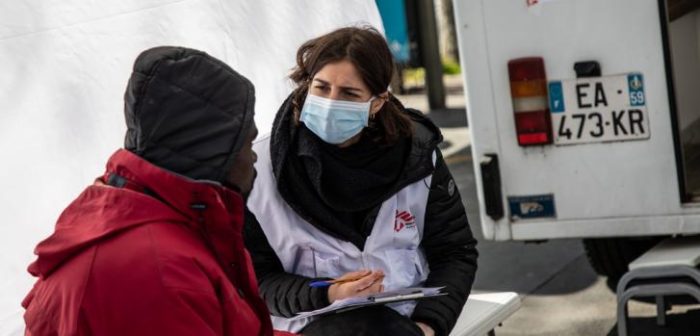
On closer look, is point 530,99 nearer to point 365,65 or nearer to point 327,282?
point 365,65

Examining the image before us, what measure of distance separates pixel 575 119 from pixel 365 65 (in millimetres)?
1468

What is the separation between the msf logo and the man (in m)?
1.14

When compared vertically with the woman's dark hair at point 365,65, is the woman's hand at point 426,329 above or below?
below

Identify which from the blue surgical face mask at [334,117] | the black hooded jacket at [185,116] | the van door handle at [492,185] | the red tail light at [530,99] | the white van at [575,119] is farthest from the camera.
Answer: the van door handle at [492,185]

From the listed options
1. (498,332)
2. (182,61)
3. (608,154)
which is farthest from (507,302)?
(182,61)

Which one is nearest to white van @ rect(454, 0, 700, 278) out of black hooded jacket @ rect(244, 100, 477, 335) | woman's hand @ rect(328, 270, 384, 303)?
black hooded jacket @ rect(244, 100, 477, 335)

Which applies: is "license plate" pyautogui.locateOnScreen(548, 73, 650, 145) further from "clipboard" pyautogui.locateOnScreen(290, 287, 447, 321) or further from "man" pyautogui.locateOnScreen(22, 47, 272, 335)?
"man" pyautogui.locateOnScreen(22, 47, 272, 335)

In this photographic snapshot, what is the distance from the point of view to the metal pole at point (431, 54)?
1306cm

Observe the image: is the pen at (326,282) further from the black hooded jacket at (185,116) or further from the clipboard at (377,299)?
the black hooded jacket at (185,116)

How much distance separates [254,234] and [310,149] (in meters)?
0.30

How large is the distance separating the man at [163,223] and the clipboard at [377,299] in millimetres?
883

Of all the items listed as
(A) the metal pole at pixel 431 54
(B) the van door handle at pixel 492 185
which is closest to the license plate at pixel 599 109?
(B) the van door handle at pixel 492 185

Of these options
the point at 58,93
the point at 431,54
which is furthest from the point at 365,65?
the point at 431,54

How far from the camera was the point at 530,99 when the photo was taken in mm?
4633
